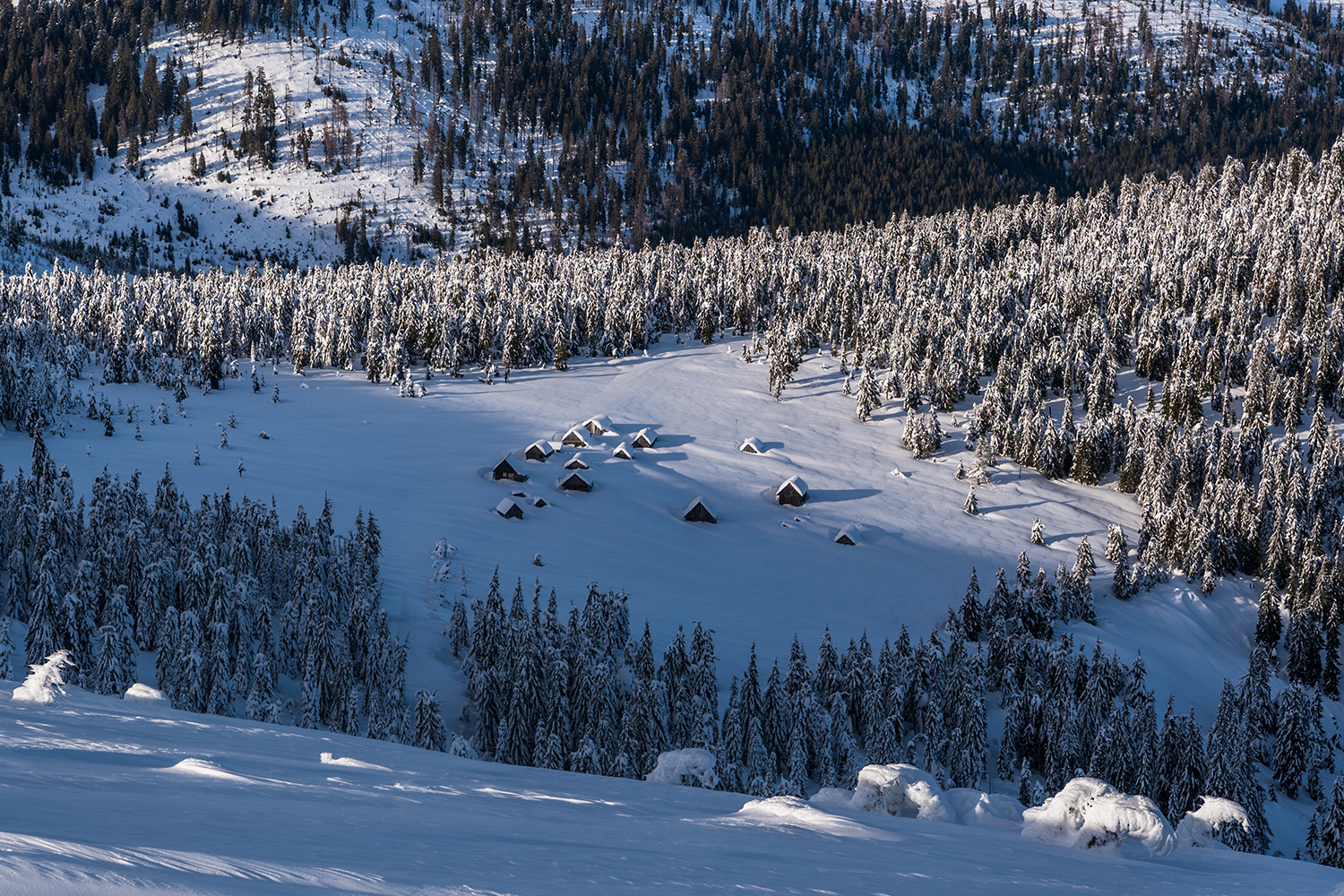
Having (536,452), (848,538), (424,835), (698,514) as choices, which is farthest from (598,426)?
(424,835)

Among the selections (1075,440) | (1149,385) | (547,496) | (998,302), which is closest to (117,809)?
(547,496)

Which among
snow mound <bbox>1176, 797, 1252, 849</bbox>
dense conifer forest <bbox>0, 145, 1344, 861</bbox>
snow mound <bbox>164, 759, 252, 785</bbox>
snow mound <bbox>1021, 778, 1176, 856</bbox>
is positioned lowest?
dense conifer forest <bbox>0, 145, 1344, 861</bbox>

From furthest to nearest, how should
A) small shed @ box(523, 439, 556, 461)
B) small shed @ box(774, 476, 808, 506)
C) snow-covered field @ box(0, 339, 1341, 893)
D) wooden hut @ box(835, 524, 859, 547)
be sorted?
small shed @ box(523, 439, 556, 461) < small shed @ box(774, 476, 808, 506) < wooden hut @ box(835, 524, 859, 547) < snow-covered field @ box(0, 339, 1341, 893)

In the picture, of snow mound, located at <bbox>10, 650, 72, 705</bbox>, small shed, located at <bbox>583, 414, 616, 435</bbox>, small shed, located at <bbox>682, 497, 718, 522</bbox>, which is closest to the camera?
snow mound, located at <bbox>10, 650, 72, 705</bbox>

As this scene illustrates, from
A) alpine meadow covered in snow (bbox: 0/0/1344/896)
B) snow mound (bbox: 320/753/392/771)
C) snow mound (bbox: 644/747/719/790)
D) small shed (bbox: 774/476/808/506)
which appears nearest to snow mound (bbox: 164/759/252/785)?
alpine meadow covered in snow (bbox: 0/0/1344/896)

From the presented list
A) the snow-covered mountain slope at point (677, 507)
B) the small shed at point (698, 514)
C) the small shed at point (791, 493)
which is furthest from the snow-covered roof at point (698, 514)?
the small shed at point (791, 493)

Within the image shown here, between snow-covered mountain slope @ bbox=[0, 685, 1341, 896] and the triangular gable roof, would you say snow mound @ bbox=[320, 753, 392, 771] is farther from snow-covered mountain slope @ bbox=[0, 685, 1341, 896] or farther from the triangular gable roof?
the triangular gable roof
